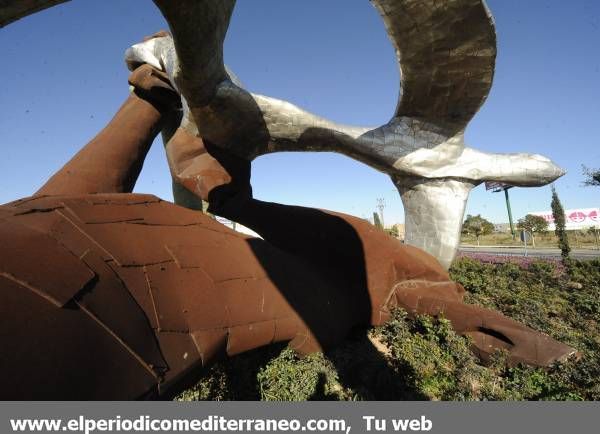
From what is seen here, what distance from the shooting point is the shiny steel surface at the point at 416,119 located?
4.01 m

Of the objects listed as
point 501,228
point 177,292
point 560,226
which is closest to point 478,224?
point 501,228

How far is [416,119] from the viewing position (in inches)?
210

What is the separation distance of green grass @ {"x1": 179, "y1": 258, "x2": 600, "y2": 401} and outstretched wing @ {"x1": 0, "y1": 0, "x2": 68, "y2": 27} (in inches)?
119

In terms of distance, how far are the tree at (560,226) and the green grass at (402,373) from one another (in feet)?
28.2

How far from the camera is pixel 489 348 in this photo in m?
4.48

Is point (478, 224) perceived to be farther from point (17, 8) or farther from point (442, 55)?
point (17, 8)

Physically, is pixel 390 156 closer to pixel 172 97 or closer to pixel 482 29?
pixel 482 29

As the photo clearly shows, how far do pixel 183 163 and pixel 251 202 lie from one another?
3.41ft

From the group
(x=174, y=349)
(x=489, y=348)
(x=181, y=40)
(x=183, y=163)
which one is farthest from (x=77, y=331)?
(x=489, y=348)

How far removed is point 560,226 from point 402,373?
13366 mm

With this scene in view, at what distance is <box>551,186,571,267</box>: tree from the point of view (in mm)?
12893

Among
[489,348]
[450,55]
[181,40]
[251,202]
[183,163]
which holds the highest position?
[450,55]

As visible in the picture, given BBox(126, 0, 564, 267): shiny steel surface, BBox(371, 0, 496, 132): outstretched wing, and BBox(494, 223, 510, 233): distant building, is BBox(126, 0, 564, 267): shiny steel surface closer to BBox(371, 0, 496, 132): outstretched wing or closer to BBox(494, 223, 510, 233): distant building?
BBox(371, 0, 496, 132): outstretched wing

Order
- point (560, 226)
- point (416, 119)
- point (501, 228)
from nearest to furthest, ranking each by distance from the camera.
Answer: point (416, 119) → point (560, 226) → point (501, 228)
